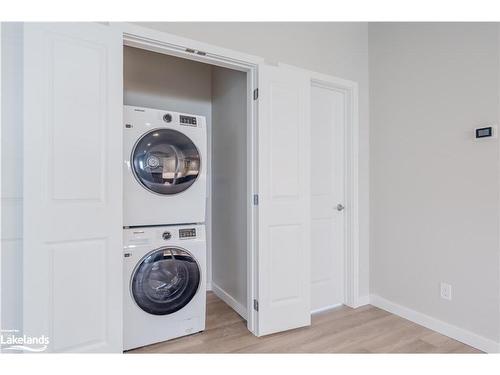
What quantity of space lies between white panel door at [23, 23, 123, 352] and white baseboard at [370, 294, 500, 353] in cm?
226

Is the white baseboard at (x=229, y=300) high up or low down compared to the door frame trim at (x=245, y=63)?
down

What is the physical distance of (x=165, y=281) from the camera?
2137mm

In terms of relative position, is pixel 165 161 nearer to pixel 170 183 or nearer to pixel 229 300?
pixel 170 183

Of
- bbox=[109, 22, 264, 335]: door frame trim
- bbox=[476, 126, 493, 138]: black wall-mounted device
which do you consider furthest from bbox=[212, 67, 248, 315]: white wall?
bbox=[476, 126, 493, 138]: black wall-mounted device

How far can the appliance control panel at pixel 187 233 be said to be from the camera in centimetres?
219

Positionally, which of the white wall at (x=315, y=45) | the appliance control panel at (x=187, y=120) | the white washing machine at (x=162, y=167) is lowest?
the white washing machine at (x=162, y=167)

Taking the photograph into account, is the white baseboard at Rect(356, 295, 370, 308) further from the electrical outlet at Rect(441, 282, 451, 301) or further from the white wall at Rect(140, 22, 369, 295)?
the electrical outlet at Rect(441, 282, 451, 301)

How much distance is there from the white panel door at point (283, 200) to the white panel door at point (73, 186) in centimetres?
100

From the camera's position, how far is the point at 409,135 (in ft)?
8.27

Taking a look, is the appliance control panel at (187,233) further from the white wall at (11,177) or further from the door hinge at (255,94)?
the door hinge at (255,94)

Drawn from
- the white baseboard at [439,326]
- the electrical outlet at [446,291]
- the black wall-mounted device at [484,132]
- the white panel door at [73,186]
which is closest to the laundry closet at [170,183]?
the white panel door at [73,186]

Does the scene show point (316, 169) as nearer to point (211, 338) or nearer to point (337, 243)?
point (337, 243)

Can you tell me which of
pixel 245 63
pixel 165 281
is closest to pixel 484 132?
pixel 245 63

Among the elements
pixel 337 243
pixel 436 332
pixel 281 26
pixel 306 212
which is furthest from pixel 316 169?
pixel 436 332
